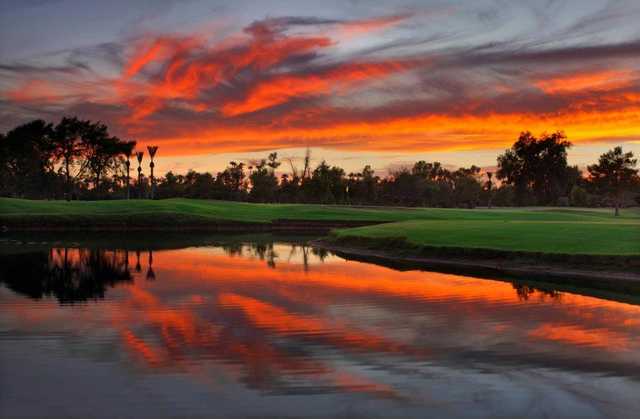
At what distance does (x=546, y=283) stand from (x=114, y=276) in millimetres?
17377

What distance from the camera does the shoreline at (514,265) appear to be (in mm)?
24642

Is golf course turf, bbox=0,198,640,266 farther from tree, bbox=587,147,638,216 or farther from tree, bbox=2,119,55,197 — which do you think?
tree, bbox=2,119,55,197

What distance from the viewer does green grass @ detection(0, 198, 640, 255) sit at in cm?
3105

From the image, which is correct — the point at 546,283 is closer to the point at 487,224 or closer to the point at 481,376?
the point at 481,376

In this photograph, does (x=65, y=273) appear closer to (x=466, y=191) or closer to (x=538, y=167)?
(x=538, y=167)

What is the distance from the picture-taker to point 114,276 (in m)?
25.5

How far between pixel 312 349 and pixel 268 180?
122 meters

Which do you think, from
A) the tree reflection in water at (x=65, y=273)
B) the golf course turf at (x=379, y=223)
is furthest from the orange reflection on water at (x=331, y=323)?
the golf course turf at (x=379, y=223)

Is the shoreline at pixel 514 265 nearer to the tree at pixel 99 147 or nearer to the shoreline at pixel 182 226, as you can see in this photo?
the shoreline at pixel 182 226

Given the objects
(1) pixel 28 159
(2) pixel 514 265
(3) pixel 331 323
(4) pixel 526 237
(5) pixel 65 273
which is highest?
(1) pixel 28 159

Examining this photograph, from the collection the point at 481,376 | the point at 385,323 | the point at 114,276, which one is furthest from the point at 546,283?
the point at 114,276

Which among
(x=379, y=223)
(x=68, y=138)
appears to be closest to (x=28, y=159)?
(x=68, y=138)

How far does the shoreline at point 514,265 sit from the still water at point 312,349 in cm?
293

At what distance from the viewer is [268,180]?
134000mm
